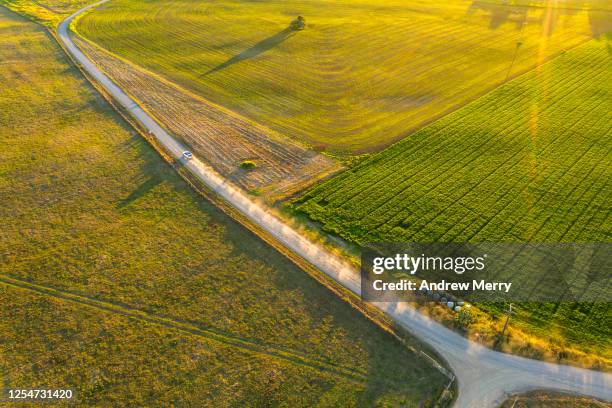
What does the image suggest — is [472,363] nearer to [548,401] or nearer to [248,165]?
[548,401]

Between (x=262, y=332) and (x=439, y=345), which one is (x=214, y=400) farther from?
(x=439, y=345)

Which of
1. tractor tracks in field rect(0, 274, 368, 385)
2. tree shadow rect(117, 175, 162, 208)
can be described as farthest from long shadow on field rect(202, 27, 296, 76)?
tractor tracks in field rect(0, 274, 368, 385)

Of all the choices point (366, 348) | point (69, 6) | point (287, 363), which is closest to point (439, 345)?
point (366, 348)

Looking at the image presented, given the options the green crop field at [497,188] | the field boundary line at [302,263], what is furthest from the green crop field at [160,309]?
the green crop field at [497,188]

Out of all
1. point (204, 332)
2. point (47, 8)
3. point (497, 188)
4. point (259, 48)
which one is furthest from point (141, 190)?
point (47, 8)

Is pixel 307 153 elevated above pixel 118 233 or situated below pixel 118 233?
above

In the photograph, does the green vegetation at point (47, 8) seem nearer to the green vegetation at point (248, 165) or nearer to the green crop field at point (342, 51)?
the green crop field at point (342, 51)

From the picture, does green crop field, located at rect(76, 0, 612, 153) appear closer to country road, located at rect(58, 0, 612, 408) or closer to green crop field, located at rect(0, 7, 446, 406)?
country road, located at rect(58, 0, 612, 408)
